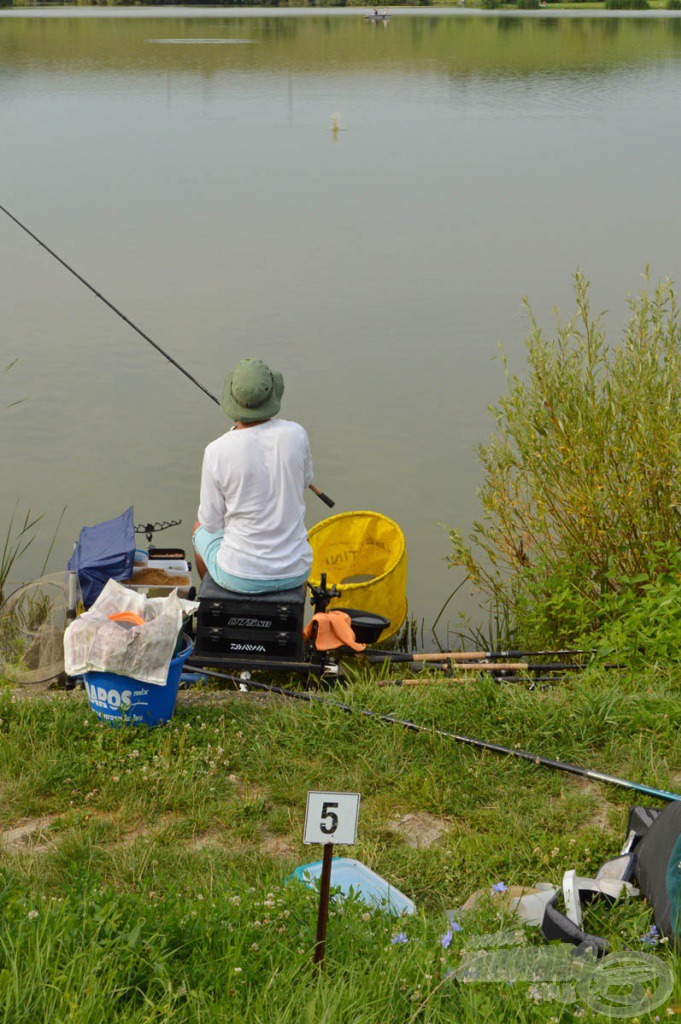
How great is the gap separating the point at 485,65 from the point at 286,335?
2696cm

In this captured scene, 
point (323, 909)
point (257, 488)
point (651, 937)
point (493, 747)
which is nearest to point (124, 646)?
point (257, 488)

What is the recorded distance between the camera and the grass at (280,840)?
2.33 m

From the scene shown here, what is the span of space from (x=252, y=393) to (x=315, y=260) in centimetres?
883

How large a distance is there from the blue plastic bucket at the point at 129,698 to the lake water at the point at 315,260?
2.73m

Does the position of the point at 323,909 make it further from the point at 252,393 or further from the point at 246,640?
the point at 252,393

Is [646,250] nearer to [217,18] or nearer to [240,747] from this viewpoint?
[240,747]

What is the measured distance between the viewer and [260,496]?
4.42 m

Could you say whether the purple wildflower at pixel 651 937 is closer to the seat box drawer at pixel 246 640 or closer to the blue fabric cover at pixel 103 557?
the seat box drawer at pixel 246 640

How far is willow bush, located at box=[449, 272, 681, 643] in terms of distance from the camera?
4949 mm

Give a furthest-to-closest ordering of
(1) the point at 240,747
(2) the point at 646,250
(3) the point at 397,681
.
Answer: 1. (2) the point at 646,250
2. (3) the point at 397,681
3. (1) the point at 240,747

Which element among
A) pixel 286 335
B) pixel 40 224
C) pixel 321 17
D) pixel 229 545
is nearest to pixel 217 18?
pixel 321 17

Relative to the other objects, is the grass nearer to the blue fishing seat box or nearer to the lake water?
the blue fishing seat box

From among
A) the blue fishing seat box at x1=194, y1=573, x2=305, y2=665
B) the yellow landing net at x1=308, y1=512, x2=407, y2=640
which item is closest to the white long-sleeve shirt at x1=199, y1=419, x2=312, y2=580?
the blue fishing seat box at x1=194, y1=573, x2=305, y2=665

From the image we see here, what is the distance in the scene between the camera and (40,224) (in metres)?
14.1
